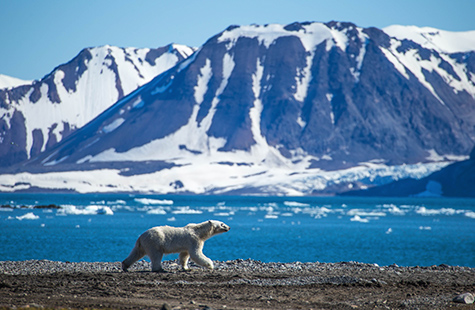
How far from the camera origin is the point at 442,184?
7731 inches

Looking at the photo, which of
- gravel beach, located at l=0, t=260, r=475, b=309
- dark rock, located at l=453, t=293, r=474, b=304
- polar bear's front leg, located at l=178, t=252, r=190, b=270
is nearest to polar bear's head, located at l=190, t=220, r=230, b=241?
polar bear's front leg, located at l=178, t=252, r=190, b=270

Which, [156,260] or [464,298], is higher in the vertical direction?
[156,260]

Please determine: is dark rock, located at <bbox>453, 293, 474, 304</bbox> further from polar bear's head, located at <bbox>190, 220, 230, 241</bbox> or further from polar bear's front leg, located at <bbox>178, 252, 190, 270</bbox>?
polar bear's front leg, located at <bbox>178, 252, 190, 270</bbox>

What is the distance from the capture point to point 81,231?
5925cm

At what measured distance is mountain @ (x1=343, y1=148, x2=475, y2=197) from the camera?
7643 inches

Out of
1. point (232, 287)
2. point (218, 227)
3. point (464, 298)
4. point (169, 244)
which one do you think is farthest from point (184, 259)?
point (464, 298)

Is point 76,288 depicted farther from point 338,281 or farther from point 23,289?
point 338,281

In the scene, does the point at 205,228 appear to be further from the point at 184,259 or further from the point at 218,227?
the point at 184,259

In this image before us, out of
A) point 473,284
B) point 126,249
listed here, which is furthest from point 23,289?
point 126,249

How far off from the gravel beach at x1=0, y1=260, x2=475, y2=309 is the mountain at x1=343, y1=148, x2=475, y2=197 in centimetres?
18057

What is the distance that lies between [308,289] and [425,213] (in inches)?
3786

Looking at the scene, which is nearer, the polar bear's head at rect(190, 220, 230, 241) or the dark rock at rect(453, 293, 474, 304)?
the dark rock at rect(453, 293, 474, 304)

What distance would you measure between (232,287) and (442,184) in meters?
188

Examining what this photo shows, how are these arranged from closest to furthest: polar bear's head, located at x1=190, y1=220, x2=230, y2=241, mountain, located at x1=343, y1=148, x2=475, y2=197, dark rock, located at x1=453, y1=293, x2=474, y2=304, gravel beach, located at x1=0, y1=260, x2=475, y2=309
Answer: gravel beach, located at x1=0, y1=260, x2=475, y2=309
dark rock, located at x1=453, y1=293, x2=474, y2=304
polar bear's head, located at x1=190, y1=220, x2=230, y2=241
mountain, located at x1=343, y1=148, x2=475, y2=197
